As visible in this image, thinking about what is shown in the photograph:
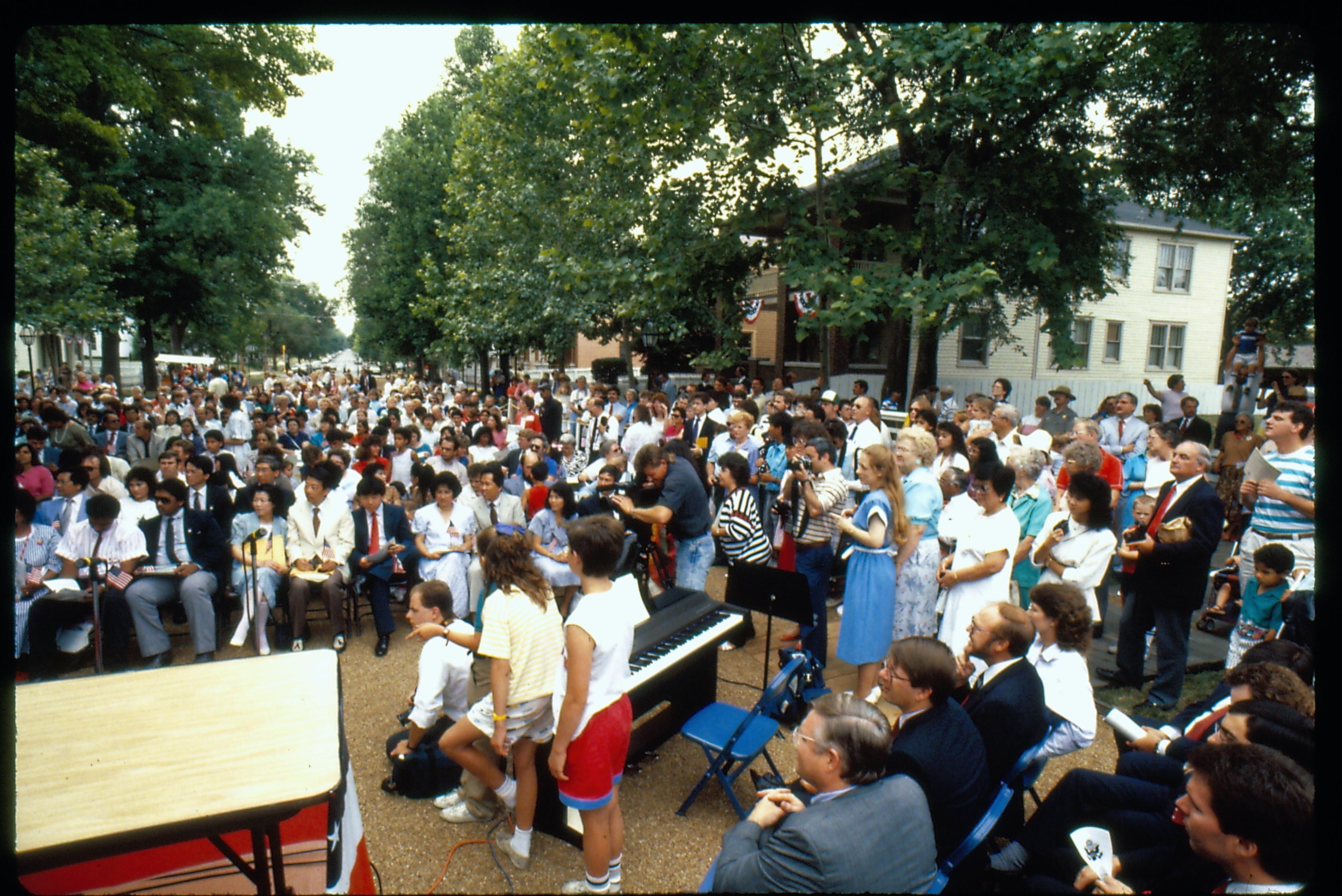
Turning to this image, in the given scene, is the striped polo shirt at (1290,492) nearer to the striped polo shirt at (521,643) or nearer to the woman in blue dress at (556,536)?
the striped polo shirt at (521,643)

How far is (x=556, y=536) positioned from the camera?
6418 millimetres

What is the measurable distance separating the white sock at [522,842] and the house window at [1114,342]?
2833 centimetres

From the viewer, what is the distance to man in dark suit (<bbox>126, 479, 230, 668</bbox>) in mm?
5395

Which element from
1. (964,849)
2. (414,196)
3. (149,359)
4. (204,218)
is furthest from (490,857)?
(149,359)

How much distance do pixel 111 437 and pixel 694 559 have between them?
416 inches

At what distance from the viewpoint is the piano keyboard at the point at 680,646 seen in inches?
145

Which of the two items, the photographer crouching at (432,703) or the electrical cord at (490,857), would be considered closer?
the electrical cord at (490,857)

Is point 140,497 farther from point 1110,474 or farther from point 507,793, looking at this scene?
point 1110,474

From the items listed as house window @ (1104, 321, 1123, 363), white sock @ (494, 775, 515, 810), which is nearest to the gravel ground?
white sock @ (494, 775, 515, 810)

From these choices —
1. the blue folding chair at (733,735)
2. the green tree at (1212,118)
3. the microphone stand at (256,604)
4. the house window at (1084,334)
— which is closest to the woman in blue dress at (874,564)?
the blue folding chair at (733,735)

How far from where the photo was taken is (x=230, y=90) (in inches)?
258

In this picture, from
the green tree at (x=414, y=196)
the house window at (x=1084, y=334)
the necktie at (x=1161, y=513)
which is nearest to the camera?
the necktie at (x=1161, y=513)

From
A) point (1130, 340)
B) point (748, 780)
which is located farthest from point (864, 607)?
point (1130, 340)

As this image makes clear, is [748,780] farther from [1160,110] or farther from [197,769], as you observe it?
[1160,110]
